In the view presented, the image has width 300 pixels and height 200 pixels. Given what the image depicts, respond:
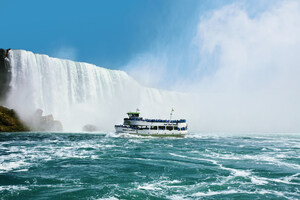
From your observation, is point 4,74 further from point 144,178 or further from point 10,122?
point 144,178

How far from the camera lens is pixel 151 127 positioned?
4684cm

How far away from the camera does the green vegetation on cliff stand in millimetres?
51250

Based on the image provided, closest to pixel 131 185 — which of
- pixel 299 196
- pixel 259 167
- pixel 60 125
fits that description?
pixel 299 196

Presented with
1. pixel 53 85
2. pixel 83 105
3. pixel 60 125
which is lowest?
pixel 60 125

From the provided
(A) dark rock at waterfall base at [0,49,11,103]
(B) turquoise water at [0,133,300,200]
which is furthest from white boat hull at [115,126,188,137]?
(A) dark rock at waterfall base at [0,49,11,103]

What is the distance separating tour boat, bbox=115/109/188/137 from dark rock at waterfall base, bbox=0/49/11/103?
33177 mm

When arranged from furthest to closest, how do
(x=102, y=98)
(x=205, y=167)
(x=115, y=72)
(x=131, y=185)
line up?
(x=115, y=72) < (x=102, y=98) < (x=205, y=167) < (x=131, y=185)

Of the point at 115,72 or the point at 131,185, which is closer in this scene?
the point at 131,185

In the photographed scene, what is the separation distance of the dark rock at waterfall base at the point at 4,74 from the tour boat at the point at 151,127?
109 feet

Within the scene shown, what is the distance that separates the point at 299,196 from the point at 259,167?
7.00 m

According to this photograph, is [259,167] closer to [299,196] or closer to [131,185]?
[299,196]

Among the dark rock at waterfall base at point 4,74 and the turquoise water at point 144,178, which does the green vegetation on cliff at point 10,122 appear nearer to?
the dark rock at waterfall base at point 4,74

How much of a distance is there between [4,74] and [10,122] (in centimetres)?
1382

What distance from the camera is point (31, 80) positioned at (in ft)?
197
